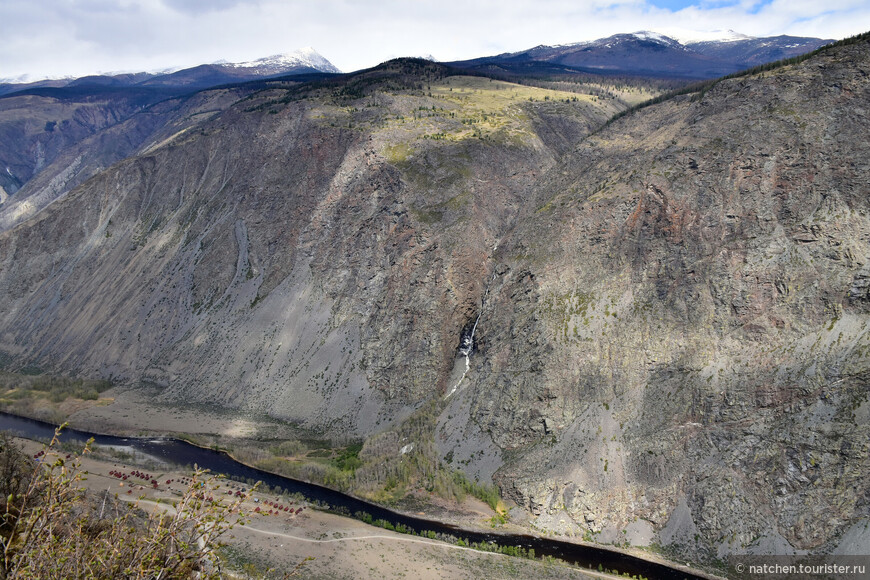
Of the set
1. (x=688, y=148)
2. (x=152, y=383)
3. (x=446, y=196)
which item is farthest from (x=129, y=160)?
(x=688, y=148)

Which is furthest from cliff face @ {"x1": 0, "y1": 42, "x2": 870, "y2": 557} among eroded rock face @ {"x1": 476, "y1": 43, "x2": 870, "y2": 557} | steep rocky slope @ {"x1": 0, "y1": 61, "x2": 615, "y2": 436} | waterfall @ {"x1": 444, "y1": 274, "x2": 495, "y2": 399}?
waterfall @ {"x1": 444, "y1": 274, "x2": 495, "y2": 399}

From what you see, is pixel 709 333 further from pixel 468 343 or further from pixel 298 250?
pixel 298 250

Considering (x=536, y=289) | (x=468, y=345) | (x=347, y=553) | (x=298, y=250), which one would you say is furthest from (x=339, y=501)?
(x=298, y=250)

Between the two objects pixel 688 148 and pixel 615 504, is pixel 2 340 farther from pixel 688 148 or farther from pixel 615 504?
pixel 688 148

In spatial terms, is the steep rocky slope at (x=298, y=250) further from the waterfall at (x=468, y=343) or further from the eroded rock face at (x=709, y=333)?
the eroded rock face at (x=709, y=333)

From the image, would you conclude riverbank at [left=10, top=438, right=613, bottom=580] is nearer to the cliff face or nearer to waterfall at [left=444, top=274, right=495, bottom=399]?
the cliff face
